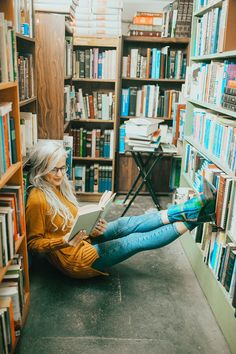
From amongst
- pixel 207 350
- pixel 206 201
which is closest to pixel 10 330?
pixel 207 350

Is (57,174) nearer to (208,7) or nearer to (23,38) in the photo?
(23,38)

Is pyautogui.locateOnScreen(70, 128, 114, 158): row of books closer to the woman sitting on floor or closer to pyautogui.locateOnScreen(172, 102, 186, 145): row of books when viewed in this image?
pyautogui.locateOnScreen(172, 102, 186, 145): row of books

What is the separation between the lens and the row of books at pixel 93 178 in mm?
3814

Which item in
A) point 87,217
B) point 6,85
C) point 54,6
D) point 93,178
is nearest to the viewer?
point 6,85

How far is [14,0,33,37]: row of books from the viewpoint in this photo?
192 cm

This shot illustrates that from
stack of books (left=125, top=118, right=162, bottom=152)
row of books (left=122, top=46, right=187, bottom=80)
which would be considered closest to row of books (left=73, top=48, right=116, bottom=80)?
row of books (left=122, top=46, right=187, bottom=80)

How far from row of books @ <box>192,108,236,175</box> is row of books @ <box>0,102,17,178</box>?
1.09 metres

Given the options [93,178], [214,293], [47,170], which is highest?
[47,170]

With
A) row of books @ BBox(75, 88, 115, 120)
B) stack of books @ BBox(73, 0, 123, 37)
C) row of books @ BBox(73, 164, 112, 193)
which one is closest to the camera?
stack of books @ BBox(73, 0, 123, 37)

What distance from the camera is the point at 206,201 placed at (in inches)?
79.6

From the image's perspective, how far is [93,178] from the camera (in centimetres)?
386

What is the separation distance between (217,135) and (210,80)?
427 mm

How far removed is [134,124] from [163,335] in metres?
1.89

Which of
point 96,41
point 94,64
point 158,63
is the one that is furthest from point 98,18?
point 158,63
